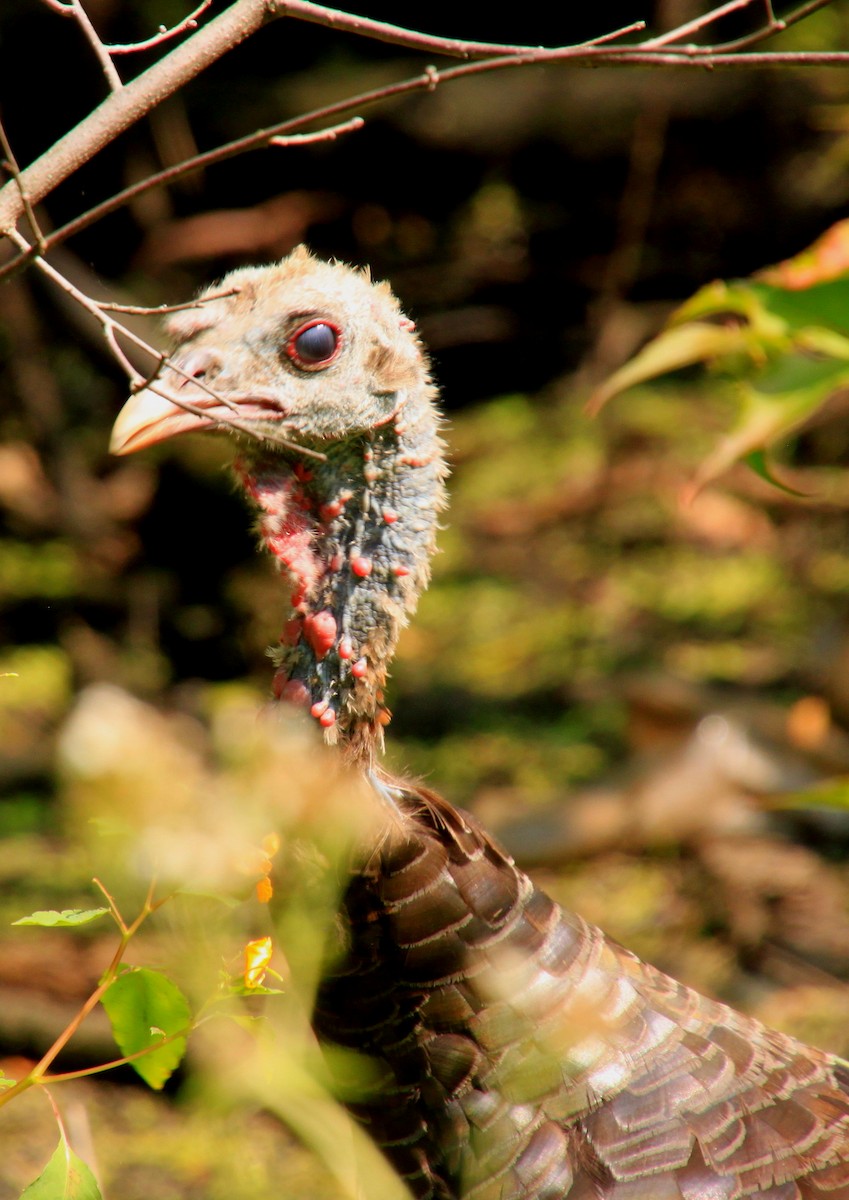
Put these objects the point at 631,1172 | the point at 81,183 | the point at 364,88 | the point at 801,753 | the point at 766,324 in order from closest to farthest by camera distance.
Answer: the point at 631,1172 → the point at 766,324 → the point at 801,753 → the point at 81,183 → the point at 364,88

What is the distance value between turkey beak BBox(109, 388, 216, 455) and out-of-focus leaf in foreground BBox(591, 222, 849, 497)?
42.9 inches

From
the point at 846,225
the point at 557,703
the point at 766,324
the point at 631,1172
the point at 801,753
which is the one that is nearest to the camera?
the point at 631,1172

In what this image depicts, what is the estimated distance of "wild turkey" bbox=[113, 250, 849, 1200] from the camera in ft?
6.29

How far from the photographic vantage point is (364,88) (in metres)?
6.77

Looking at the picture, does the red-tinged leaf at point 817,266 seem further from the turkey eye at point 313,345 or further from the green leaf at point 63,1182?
the green leaf at point 63,1182

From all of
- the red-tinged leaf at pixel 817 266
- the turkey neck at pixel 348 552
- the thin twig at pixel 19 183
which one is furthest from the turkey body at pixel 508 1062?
the red-tinged leaf at pixel 817 266

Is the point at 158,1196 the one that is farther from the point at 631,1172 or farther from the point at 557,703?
the point at 557,703

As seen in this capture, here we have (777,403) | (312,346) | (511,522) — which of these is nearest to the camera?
(312,346)

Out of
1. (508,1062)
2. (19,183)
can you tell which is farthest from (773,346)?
(19,183)

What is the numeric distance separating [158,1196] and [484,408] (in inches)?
206

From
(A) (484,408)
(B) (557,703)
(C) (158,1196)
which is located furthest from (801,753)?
(A) (484,408)

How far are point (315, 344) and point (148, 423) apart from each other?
0.31 m

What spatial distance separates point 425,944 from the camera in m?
1.92

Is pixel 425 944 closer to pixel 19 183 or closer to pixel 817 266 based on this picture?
pixel 19 183
